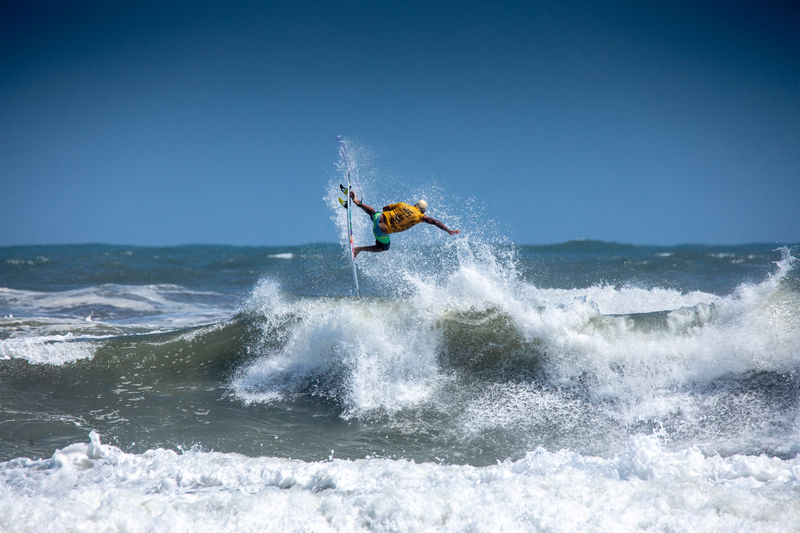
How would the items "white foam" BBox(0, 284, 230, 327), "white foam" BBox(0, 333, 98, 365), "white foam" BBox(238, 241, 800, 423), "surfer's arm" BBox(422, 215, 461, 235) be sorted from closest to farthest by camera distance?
"white foam" BBox(238, 241, 800, 423)
"white foam" BBox(0, 333, 98, 365)
"surfer's arm" BBox(422, 215, 461, 235)
"white foam" BBox(0, 284, 230, 327)

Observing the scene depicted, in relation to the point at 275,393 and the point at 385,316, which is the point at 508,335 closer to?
the point at 385,316

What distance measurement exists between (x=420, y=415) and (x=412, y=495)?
2.29 meters

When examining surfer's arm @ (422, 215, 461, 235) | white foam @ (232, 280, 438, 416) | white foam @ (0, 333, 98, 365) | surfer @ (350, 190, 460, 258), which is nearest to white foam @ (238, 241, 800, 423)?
white foam @ (232, 280, 438, 416)

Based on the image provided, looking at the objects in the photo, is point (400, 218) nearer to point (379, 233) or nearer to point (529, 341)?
point (379, 233)

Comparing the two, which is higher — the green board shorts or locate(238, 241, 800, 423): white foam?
the green board shorts

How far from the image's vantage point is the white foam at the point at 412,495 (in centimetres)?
333

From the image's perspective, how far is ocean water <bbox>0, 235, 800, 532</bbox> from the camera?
348 cm

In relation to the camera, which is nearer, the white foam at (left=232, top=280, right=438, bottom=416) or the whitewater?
the whitewater

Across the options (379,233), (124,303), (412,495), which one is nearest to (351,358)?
(379,233)

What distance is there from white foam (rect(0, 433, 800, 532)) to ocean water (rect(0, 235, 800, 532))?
0.02 m

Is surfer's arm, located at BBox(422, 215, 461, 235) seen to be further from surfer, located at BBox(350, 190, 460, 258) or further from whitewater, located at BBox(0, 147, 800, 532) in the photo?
whitewater, located at BBox(0, 147, 800, 532)

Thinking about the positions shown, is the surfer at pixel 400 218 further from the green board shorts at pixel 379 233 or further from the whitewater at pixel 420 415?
the whitewater at pixel 420 415

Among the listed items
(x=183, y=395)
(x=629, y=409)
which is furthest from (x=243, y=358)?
(x=629, y=409)

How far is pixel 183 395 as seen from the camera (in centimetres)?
674
